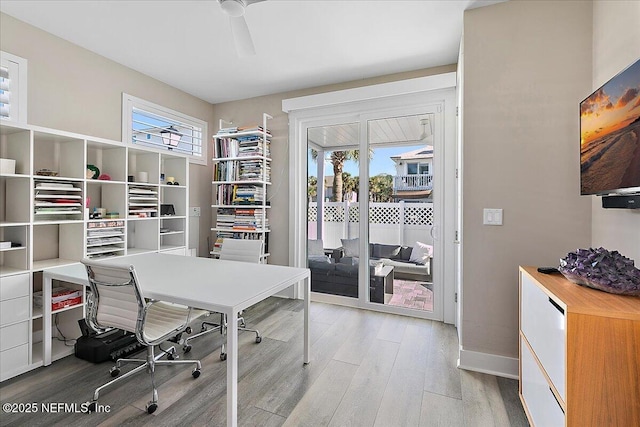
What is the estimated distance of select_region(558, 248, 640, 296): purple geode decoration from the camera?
1161 millimetres

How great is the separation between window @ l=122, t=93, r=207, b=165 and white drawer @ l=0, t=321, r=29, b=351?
1.97 meters

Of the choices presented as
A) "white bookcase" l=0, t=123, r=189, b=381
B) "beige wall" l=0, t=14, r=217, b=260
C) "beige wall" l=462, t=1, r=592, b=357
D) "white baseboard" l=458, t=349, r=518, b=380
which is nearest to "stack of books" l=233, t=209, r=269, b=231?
"white bookcase" l=0, t=123, r=189, b=381

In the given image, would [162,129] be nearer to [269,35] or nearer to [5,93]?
[5,93]

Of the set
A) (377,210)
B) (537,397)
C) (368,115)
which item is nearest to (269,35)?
(368,115)

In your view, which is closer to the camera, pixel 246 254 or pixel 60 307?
pixel 60 307

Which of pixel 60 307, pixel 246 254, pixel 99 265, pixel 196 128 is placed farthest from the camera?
pixel 196 128

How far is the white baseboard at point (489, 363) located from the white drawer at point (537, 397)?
36 centimetres

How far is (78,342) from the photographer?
2322mm

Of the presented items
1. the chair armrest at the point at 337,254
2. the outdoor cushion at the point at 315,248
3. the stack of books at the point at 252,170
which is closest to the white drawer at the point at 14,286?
the stack of books at the point at 252,170

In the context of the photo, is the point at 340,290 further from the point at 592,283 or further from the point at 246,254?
the point at 592,283

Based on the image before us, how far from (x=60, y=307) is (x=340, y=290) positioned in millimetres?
2635

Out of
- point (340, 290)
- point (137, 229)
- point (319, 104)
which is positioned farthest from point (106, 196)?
point (340, 290)

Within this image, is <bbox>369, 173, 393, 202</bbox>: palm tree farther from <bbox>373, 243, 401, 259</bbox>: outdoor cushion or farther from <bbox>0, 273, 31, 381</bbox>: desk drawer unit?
<bbox>0, 273, 31, 381</bbox>: desk drawer unit

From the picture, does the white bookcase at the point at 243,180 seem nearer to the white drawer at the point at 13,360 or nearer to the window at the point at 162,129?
the window at the point at 162,129
